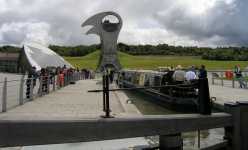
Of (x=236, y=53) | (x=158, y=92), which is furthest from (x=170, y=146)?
(x=236, y=53)

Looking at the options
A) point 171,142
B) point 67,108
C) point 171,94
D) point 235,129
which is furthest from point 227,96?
point 171,142

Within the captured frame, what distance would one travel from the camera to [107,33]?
8331 cm

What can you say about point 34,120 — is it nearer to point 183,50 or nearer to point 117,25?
point 117,25

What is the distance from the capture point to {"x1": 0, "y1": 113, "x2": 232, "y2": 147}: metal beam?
235 inches

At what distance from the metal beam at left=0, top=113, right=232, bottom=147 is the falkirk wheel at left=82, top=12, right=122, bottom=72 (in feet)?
247

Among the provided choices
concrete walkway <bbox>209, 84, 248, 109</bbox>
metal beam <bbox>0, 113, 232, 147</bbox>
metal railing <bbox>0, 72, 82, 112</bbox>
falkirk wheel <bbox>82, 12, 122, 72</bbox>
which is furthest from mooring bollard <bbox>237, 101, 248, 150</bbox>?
falkirk wheel <bbox>82, 12, 122, 72</bbox>

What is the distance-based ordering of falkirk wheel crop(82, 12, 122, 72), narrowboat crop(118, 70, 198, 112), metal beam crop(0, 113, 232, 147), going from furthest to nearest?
1. falkirk wheel crop(82, 12, 122, 72)
2. narrowboat crop(118, 70, 198, 112)
3. metal beam crop(0, 113, 232, 147)

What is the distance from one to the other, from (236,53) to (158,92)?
135 m

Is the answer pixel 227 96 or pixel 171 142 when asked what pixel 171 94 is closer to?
pixel 227 96

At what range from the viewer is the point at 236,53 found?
154 meters

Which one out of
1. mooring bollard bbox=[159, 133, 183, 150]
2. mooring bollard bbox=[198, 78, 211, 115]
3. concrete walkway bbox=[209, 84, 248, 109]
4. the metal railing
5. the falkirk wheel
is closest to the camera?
mooring bollard bbox=[159, 133, 183, 150]

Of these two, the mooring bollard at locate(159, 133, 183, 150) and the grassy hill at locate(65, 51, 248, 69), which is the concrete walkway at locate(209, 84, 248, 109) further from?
the grassy hill at locate(65, 51, 248, 69)

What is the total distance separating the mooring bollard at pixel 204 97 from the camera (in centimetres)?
770

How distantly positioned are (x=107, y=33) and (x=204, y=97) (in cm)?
7615
